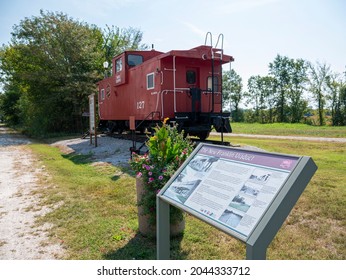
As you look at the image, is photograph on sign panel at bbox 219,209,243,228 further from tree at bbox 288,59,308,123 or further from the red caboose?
tree at bbox 288,59,308,123

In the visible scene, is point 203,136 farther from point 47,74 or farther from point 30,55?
point 30,55

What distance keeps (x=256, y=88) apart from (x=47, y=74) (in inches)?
1743

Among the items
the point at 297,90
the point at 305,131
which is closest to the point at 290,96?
the point at 297,90

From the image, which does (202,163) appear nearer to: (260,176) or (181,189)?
(181,189)

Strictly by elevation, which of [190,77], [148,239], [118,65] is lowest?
[148,239]

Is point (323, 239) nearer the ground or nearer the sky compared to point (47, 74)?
nearer the ground

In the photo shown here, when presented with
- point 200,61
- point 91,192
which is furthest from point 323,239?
point 200,61

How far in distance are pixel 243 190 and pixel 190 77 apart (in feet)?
31.2

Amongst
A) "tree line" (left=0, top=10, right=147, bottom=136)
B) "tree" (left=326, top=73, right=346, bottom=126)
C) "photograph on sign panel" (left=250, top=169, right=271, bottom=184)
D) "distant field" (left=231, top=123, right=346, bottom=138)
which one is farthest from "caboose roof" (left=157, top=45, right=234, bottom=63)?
"tree" (left=326, top=73, right=346, bottom=126)

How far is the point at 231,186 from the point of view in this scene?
2.51 m

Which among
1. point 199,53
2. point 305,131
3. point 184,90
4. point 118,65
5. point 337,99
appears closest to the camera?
point 199,53

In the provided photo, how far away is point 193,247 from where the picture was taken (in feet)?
12.2

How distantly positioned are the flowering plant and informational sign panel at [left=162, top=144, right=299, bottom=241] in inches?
30.5

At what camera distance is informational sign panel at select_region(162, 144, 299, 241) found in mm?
2227
